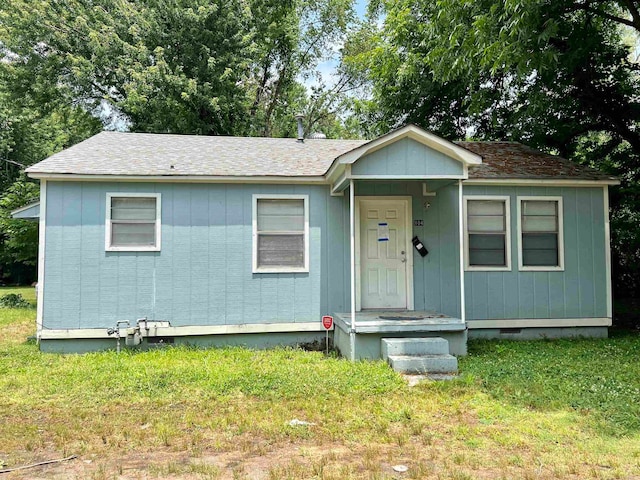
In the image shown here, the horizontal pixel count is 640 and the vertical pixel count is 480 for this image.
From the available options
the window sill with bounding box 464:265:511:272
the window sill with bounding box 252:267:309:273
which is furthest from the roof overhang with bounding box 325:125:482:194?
the window sill with bounding box 464:265:511:272

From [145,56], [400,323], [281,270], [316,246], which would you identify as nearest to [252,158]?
[316,246]

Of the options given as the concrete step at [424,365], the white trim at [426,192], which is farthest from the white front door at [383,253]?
the concrete step at [424,365]

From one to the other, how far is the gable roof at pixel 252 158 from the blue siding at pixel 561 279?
Result: 0.36 meters

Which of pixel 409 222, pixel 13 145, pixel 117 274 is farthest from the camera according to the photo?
pixel 13 145

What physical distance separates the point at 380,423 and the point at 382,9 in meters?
14.8

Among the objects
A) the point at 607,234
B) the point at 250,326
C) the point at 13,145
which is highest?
the point at 13,145

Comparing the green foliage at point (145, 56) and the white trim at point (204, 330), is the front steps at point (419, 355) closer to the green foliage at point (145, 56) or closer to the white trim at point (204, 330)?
the white trim at point (204, 330)

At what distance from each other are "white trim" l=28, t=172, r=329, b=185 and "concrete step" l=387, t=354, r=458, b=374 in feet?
10.4

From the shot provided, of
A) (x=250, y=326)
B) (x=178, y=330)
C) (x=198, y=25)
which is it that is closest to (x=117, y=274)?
(x=178, y=330)

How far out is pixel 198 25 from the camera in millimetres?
15969

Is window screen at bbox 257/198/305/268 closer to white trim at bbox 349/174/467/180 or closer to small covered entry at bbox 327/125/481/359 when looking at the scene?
small covered entry at bbox 327/125/481/359

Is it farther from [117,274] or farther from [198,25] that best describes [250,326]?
[198,25]

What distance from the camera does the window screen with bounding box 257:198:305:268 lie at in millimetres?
7496

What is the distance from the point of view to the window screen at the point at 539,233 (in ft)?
26.1
